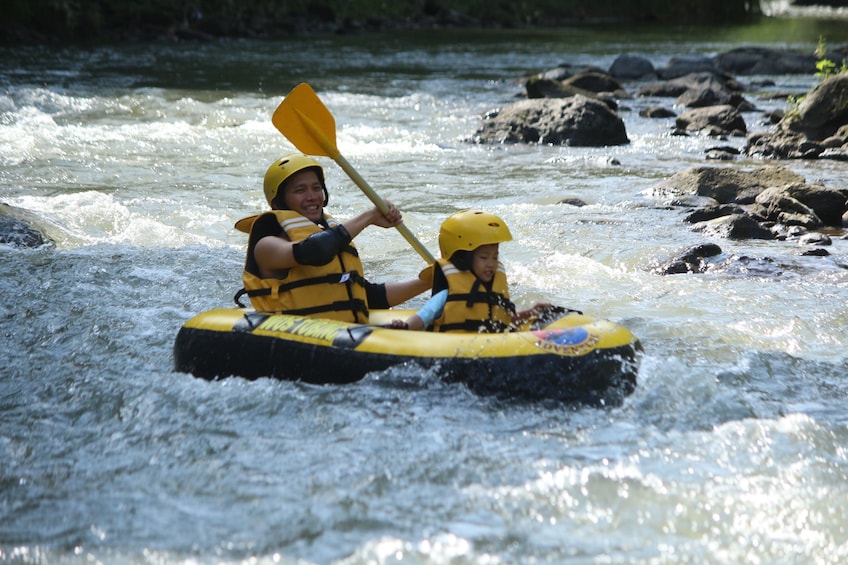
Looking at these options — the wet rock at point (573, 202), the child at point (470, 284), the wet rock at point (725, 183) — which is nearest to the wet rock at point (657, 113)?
the wet rock at point (725, 183)

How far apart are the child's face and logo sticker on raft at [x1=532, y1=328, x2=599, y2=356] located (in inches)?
15.7

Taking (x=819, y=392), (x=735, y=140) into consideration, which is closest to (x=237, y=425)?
(x=819, y=392)

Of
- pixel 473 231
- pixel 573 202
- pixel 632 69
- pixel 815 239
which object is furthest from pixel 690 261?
pixel 632 69

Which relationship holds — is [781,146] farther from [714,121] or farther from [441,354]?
[441,354]

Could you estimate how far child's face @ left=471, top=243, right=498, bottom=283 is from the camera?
4355mm

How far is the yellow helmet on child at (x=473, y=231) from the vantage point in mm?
4320

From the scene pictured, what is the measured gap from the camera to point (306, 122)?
213 inches

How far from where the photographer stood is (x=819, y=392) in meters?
4.36

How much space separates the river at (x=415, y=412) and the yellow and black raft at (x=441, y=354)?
7cm

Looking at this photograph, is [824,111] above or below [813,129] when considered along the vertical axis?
above

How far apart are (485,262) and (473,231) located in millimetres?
139

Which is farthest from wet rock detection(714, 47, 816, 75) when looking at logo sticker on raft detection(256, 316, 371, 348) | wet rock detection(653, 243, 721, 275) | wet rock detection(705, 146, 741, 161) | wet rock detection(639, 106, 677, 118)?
logo sticker on raft detection(256, 316, 371, 348)

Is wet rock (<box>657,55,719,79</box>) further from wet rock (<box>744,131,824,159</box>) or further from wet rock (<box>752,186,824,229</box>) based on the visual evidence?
wet rock (<box>752,186,824,229</box>)

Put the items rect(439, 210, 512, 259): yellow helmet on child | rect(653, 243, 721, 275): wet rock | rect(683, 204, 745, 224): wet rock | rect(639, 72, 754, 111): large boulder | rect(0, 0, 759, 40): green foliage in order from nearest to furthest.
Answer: rect(439, 210, 512, 259): yellow helmet on child < rect(653, 243, 721, 275): wet rock < rect(683, 204, 745, 224): wet rock < rect(639, 72, 754, 111): large boulder < rect(0, 0, 759, 40): green foliage
